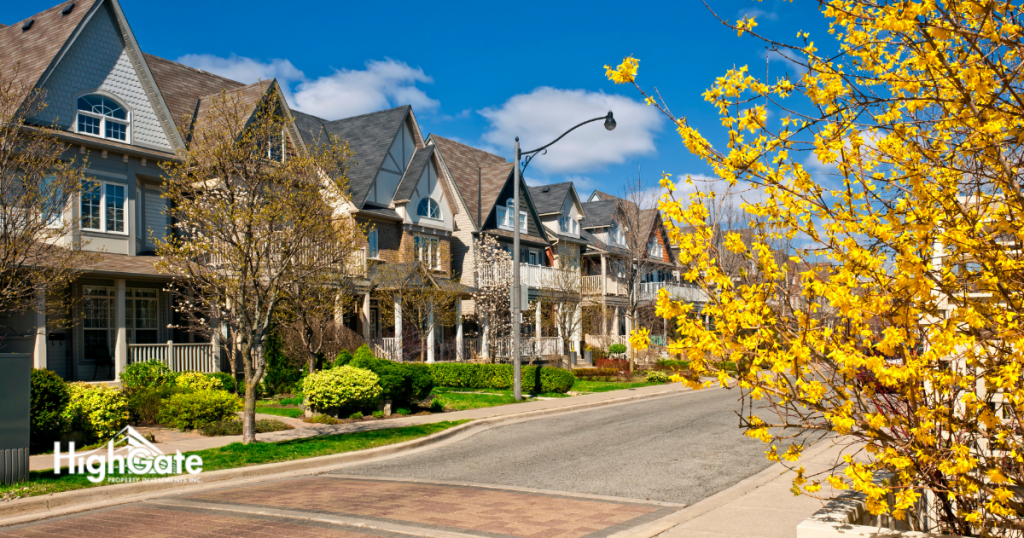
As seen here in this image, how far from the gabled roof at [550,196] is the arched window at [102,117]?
80.6 feet

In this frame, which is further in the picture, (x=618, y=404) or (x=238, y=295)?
(x=618, y=404)

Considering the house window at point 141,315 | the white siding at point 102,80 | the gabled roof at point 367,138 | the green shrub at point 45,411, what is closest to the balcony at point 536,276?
the gabled roof at point 367,138

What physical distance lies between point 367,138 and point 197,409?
20.9 metres

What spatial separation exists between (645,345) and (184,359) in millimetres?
19652

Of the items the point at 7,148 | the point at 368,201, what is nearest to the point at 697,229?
the point at 7,148

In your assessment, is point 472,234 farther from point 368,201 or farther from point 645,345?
point 645,345

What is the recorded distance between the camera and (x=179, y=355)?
21328 mm

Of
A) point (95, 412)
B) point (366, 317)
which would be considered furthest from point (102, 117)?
point (95, 412)

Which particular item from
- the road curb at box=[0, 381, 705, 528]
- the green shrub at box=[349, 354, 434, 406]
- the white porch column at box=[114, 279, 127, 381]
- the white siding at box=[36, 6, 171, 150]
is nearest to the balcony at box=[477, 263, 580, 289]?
the green shrub at box=[349, 354, 434, 406]

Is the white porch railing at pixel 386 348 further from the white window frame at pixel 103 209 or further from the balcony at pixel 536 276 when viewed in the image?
the white window frame at pixel 103 209

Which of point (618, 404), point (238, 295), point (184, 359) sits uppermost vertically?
point (238, 295)

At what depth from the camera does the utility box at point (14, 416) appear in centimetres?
890

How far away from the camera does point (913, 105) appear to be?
4184mm

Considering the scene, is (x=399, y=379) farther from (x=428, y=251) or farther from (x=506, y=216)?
(x=506, y=216)
